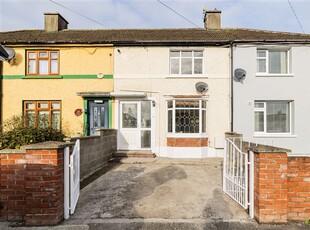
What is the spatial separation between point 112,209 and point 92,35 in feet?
33.9

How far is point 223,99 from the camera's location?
1069cm

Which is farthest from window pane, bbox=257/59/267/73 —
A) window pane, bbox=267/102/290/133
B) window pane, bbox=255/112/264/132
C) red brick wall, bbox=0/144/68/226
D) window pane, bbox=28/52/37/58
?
window pane, bbox=28/52/37/58

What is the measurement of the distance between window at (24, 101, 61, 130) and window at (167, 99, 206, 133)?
562 centimetres

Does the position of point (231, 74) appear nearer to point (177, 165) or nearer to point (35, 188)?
point (177, 165)

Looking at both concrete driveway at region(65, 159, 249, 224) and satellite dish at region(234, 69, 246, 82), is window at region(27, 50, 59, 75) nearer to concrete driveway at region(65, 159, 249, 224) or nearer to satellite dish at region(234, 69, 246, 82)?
concrete driveway at region(65, 159, 249, 224)

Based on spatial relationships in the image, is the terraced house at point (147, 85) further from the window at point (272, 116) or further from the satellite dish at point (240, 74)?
the satellite dish at point (240, 74)

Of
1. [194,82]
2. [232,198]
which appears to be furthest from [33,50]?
[232,198]

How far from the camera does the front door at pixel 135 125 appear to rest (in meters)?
10.7

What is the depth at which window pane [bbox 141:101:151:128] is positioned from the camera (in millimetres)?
10820

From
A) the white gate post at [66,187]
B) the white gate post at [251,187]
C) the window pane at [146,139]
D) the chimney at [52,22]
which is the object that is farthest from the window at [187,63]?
the white gate post at [66,187]

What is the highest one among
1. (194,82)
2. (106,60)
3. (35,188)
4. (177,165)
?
(106,60)

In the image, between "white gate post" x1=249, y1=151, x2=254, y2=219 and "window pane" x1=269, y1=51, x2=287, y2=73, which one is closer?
"white gate post" x1=249, y1=151, x2=254, y2=219

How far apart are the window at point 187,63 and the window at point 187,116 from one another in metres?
1.65

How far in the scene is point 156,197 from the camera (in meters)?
4.97
